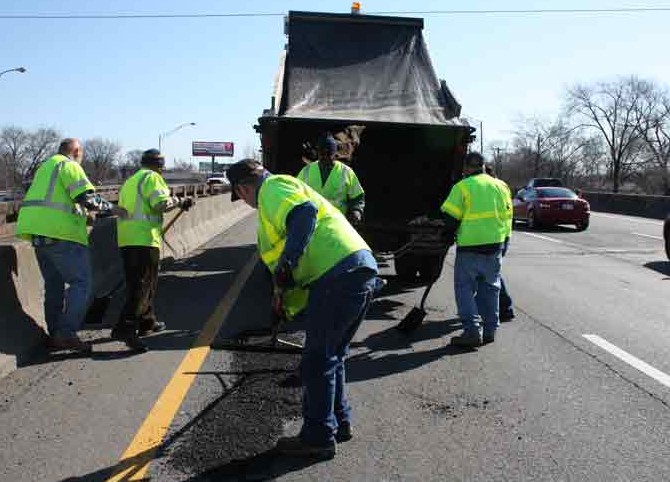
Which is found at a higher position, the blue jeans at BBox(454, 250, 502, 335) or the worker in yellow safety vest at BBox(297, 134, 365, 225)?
the worker in yellow safety vest at BBox(297, 134, 365, 225)

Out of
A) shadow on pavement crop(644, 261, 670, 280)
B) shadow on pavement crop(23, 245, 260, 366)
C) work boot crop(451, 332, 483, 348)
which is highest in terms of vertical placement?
work boot crop(451, 332, 483, 348)

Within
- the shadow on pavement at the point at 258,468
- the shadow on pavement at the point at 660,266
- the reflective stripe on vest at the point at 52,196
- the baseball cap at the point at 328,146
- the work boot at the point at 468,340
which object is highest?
the baseball cap at the point at 328,146

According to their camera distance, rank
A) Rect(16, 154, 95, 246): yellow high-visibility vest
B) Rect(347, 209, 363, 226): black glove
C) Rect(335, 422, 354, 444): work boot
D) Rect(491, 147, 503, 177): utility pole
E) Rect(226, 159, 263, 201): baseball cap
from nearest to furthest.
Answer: Rect(226, 159, 263, 201): baseball cap < Rect(335, 422, 354, 444): work boot < Rect(16, 154, 95, 246): yellow high-visibility vest < Rect(347, 209, 363, 226): black glove < Rect(491, 147, 503, 177): utility pole

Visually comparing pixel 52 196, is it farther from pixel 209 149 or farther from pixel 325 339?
pixel 209 149

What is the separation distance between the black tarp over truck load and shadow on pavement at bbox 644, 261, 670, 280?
4981 mm

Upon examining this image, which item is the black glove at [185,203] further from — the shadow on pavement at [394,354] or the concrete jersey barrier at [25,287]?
the shadow on pavement at [394,354]

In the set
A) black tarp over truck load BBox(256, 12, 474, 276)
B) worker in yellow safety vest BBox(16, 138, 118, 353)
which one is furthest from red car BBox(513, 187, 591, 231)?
worker in yellow safety vest BBox(16, 138, 118, 353)

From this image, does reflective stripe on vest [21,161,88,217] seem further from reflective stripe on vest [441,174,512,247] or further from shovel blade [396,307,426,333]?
reflective stripe on vest [441,174,512,247]

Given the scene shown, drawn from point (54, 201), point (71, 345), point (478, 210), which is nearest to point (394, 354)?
→ point (478, 210)

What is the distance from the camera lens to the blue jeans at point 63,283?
5.83 metres

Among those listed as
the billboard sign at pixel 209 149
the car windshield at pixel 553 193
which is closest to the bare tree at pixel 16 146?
the billboard sign at pixel 209 149

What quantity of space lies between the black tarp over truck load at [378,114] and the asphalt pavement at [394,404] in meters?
2.00

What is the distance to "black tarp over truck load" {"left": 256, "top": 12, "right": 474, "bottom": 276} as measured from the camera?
28.8ft

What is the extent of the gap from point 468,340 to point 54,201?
3862mm
